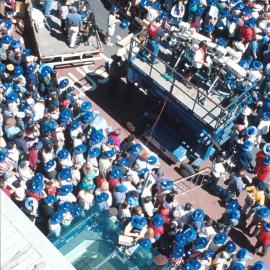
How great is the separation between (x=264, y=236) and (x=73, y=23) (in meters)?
9.40

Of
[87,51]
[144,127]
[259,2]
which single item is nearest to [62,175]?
[144,127]

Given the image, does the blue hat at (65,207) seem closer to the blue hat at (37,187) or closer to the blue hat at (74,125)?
the blue hat at (37,187)

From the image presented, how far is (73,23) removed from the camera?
845 inches

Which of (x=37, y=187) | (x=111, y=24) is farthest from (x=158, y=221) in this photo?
(x=111, y=24)

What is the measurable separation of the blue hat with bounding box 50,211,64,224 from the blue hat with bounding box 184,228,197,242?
125 inches

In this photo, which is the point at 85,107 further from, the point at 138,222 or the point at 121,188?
the point at 138,222

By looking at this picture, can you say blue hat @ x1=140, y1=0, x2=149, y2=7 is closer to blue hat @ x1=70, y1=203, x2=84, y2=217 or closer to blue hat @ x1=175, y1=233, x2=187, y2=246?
blue hat @ x1=70, y1=203, x2=84, y2=217

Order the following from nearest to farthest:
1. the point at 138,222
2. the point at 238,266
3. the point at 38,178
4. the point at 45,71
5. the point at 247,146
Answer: the point at 238,266, the point at 138,222, the point at 38,178, the point at 247,146, the point at 45,71

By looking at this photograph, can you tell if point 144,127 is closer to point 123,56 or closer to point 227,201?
point 123,56

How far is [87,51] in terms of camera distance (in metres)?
22.2

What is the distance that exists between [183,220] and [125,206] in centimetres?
160

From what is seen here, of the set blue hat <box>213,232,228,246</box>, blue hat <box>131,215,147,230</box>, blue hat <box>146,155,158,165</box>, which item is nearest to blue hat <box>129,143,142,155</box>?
blue hat <box>146,155,158,165</box>

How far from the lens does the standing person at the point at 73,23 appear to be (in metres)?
21.4

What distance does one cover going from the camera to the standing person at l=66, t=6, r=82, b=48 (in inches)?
841
